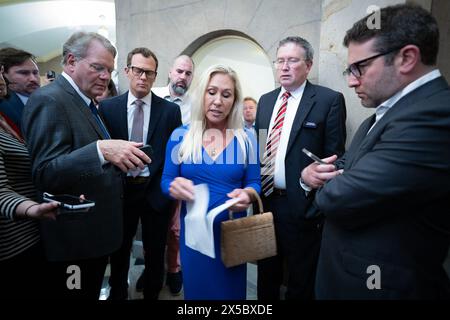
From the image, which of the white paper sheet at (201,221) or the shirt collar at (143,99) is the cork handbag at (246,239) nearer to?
the white paper sheet at (201,221)

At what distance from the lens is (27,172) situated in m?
1.73

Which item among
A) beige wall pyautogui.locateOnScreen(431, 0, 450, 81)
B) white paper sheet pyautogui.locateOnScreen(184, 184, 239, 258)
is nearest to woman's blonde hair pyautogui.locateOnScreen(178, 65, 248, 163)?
white paper sheet pyautogui.locateOnScreen(184, 184, 239, 258)

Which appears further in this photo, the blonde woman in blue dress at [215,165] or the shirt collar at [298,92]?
the shirt collar at [298,92]

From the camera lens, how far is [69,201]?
59.7 inches

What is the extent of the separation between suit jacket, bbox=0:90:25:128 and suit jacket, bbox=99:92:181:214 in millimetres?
611

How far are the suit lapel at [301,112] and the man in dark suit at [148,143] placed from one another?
→ 1075mm

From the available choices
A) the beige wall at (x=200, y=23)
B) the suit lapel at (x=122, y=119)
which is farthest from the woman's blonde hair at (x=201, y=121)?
the beige wall at (x=200, y=23)

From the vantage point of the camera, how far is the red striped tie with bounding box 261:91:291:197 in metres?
2.52

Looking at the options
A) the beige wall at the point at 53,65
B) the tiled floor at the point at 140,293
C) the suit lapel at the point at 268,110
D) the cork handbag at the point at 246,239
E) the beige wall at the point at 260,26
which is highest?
the beige wall at the point at 53,65

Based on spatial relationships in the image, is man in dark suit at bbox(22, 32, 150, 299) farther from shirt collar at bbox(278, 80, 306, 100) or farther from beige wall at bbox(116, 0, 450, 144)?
beige wall at bbox(116, 0, 450, 144)

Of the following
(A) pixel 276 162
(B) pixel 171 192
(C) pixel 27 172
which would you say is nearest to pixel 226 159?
(B) pixel 171 192

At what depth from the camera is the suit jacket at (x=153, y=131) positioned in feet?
8.51

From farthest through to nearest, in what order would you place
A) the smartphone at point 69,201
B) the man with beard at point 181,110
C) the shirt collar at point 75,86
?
the man with beard at point 181,110 → the shirt collar at point 75,86 → the smartphone at point 69,201

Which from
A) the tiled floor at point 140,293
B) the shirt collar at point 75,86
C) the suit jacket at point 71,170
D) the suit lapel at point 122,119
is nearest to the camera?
the suit jacket at point 71,170
